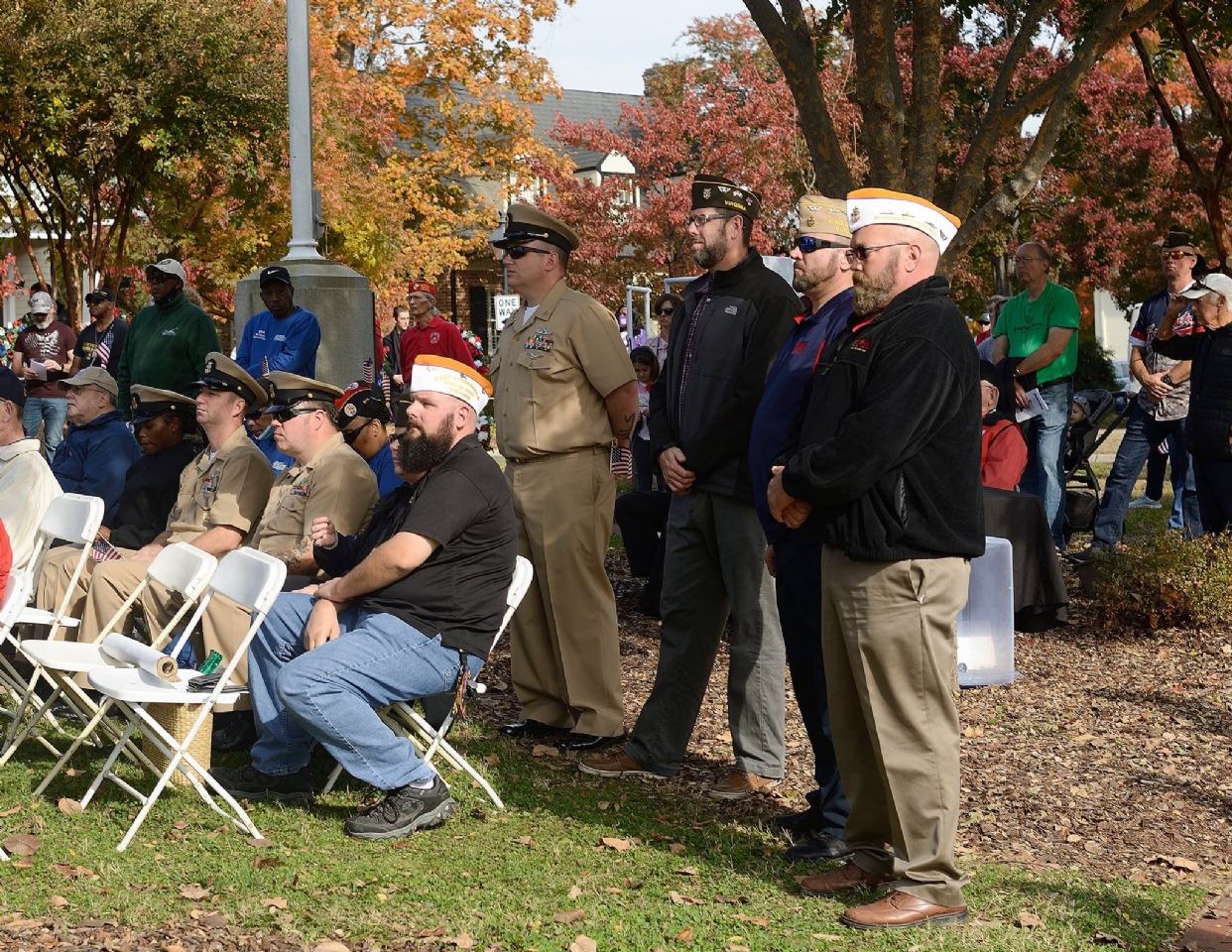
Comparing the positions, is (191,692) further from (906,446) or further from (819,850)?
(906,446)

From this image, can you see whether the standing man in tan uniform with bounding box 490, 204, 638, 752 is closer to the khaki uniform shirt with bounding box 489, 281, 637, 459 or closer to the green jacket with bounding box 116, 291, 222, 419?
the khaki uniform shirt with bounding box 489, 281, 637, 459

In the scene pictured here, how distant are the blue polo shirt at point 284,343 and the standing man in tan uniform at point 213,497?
2266 millimetres

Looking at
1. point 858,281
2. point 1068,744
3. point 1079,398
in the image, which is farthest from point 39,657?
point 1079,398

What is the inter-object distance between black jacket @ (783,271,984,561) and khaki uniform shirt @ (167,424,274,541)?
3.26 metres

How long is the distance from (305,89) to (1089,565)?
6440 millimetres

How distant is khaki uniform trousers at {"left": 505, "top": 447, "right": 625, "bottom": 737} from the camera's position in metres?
6.20

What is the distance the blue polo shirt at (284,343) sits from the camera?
30.3ft

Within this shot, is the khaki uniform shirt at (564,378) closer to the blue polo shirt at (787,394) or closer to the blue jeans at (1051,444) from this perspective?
the blue polo shirt at (787,394)

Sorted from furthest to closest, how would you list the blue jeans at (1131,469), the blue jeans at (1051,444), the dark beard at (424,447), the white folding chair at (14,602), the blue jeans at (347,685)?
the blue jeans at (1131,469) < the blue jeans at (1051,444) < the white folding chair at (14,602) < the dark beard at (424,447) < the blue jeans at (347,685)

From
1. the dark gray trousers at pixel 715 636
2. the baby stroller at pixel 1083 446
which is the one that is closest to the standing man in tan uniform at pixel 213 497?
the dark gray trousers at pixel 715 636

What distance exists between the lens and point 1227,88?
89.4ft

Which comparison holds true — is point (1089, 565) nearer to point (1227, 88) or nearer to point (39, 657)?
point (39, 657)

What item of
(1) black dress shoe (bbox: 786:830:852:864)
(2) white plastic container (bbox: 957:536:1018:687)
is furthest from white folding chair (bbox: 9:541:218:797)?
(2) white plastic container (bbox: 957:536:1018:687)

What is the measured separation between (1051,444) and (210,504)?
5962mm
